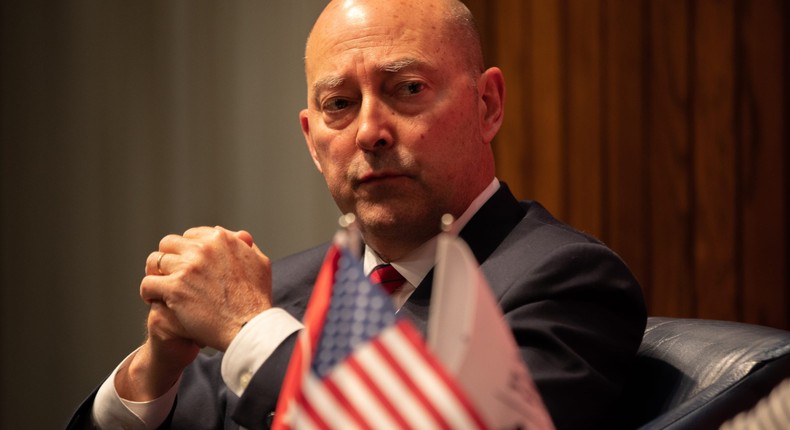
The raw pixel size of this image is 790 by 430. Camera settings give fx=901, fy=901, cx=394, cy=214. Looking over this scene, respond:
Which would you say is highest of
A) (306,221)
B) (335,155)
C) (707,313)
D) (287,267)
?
(335,155)

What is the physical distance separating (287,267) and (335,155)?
0.41m

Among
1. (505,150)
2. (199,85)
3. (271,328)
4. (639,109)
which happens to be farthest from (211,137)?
(271,328)

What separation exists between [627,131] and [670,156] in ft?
0.48

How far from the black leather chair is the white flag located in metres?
0.57

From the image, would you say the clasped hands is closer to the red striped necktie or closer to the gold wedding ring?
the gold wedding ring

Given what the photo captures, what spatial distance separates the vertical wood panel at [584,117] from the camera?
2.71 m

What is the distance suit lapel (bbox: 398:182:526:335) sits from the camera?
62.5 inches

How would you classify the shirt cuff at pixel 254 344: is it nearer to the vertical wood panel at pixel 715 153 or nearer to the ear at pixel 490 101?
the ear at pixel 490 101

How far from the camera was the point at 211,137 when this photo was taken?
2.98 metres

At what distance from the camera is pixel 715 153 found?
105 inches

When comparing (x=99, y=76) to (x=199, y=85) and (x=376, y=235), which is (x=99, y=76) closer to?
(x=199, y=85)

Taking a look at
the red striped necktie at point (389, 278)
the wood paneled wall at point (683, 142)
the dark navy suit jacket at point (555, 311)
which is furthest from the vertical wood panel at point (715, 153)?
the red striped necktie at point (389, 278)

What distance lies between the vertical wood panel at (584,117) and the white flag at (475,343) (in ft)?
6.77

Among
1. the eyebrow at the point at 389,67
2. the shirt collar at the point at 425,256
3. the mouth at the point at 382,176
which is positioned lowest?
the shirt collar at the point at 425,256
